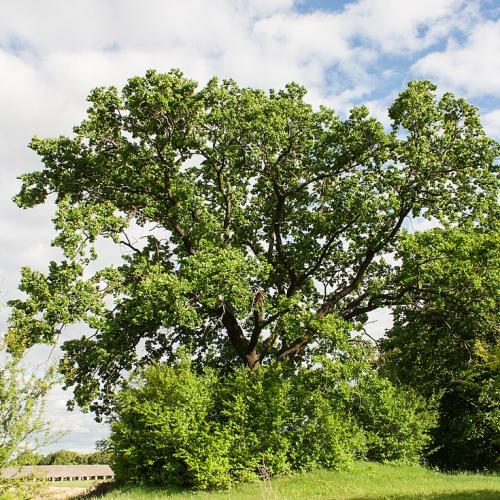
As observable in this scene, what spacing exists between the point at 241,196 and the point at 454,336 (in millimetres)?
11915

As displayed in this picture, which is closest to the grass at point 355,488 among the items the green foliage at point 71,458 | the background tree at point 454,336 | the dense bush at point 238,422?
the dense bush at point 238,422

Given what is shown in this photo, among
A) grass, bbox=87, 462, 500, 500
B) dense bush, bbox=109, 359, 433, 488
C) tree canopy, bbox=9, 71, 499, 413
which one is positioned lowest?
grass, bbox=87, 462, 500, 500

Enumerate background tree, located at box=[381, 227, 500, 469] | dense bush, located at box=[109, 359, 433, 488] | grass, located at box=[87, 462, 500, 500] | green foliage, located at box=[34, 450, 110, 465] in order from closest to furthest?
grass, located at box=[87, 462, 500, 500] → dense bush, located at box=[109, 359, 433, 488] → background tree, located at box=[381, 227, 500, 469] → green foliage, located at box=[34, 450, 110, 465]

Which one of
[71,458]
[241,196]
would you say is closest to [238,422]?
[241,196]

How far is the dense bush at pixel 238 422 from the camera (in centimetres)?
1866

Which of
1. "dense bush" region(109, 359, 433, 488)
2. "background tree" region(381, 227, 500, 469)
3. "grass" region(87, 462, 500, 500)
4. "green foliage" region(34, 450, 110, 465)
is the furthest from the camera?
"green foliage" region(34, 450, 110, 465)

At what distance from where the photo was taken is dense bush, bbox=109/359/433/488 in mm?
18656

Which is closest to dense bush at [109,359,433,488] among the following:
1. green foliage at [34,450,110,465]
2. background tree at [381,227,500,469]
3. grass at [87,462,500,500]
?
grass at [87,462,500,500]

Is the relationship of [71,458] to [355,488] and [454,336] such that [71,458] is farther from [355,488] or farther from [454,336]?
[355,488]

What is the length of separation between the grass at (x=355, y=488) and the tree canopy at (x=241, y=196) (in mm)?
4967

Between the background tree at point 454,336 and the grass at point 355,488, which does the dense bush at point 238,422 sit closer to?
the grass at point 355,488

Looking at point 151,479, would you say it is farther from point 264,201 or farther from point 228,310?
point 264,201

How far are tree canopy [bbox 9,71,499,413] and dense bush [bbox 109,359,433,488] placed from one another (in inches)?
77.4

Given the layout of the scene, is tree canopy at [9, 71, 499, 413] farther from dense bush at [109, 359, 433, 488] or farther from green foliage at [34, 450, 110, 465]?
green foliage at [34, 450, 110, 465]
